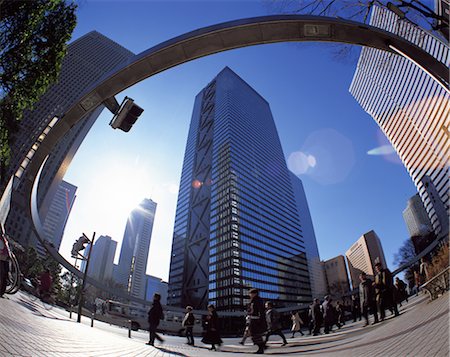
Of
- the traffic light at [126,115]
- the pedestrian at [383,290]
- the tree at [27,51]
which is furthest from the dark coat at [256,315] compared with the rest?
the tree at [27,51]

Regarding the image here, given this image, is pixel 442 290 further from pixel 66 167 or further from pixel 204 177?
pixel 204 177

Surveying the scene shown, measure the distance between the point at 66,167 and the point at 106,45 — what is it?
11489 cm

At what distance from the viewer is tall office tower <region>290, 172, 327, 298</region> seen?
398ft

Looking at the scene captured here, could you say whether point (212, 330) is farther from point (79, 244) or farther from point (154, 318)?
point (79, 244)

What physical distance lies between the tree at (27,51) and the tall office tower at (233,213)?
6787 cm

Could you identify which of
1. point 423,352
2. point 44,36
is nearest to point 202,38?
point 423,352

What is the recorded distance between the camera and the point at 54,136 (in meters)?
5.55

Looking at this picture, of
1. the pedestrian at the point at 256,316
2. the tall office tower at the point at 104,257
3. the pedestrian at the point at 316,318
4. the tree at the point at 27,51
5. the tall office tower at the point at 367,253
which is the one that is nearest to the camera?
the pedestrian at the point at 256,316

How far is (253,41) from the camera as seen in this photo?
13.5 feet

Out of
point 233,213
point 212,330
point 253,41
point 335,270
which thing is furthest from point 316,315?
point 335,270

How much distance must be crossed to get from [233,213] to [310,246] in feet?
278

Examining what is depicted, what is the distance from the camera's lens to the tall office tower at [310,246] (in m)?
121

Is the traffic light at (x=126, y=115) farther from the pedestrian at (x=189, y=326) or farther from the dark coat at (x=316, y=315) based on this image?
the dark coat at (x=316, y=315)

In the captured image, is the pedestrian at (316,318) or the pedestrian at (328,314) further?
the pedestrian at (316,318)
